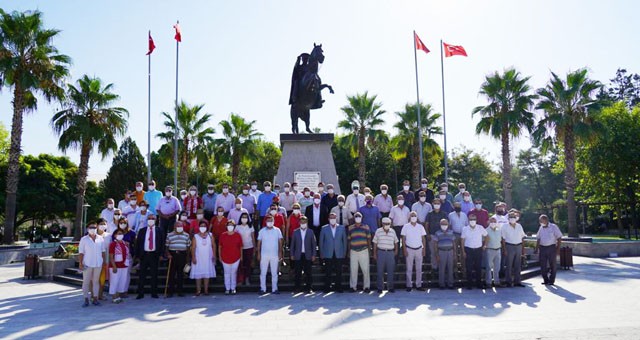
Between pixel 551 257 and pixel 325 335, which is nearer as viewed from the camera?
pixel 325 335

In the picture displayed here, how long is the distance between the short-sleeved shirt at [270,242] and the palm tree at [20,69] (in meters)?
15.2

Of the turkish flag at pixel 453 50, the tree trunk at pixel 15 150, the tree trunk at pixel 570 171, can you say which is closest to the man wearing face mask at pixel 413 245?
the turkish flag at pixel 453 50

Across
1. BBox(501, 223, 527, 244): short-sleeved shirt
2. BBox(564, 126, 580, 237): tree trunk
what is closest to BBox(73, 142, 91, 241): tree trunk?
BBox(501, 223, 527, 244): short-sleeved shirt

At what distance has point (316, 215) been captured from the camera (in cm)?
1141

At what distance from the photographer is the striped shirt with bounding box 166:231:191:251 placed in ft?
32.9

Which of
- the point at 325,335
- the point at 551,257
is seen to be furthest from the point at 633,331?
the point at 551,257

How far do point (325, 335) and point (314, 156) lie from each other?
10.2 m

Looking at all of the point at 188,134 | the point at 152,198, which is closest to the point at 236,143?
the point at 188,134

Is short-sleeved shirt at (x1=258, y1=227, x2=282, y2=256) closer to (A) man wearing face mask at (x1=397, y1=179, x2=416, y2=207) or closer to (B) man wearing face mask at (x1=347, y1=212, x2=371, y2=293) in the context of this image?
(B) man wearing face mask at (x1=347, y1=212, x2=371, y2=293)

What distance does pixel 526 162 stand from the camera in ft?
184

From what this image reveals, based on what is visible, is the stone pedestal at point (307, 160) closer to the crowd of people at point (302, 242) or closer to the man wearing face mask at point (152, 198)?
the crowd of people at point (302, 242)

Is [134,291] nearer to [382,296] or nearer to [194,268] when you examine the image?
[194,268]

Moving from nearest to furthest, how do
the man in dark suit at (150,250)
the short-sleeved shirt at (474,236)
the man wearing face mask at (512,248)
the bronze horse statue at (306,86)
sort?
1. the man in dark suit at (150,250)
2. the short-sleeved shirt at (474,236)
3. the man wearing face mask at (512,248)
4. the bronze horse statue at (306,86)

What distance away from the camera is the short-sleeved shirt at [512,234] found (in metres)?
11.0
